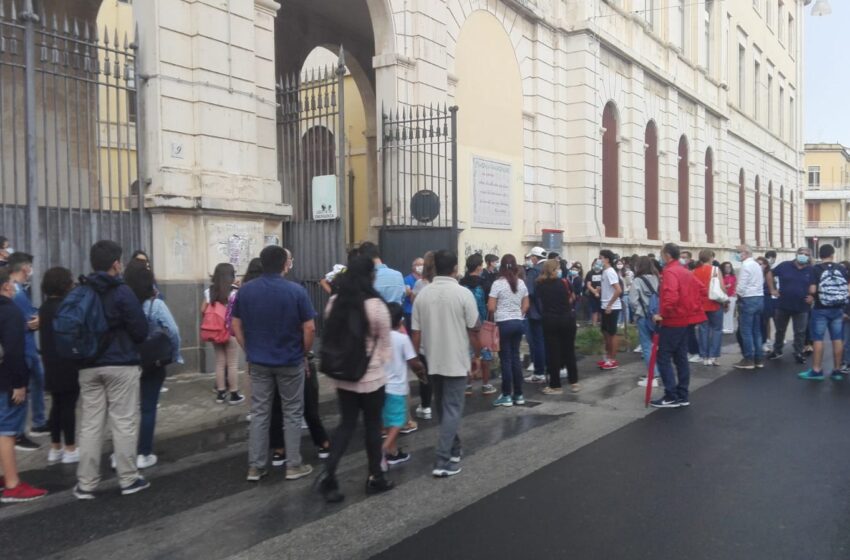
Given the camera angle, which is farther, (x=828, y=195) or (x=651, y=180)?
(x=828, y=195)

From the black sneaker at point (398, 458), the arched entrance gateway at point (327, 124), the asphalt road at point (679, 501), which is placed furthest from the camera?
the arched entrance gateway at point (327, 124)

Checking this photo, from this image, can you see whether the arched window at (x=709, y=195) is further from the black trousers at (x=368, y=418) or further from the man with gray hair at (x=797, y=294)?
the black trousers at (x=368, y=418)

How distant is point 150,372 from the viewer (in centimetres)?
593

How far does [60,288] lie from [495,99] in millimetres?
12699

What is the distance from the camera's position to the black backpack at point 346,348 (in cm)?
516

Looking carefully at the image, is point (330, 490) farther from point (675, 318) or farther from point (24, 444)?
point (675, 318)

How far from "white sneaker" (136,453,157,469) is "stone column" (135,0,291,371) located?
3.42 meters

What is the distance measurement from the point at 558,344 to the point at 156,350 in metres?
5.08

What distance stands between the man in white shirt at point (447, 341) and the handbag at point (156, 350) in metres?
2.02

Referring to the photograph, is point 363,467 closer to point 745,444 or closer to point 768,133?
point 745,444

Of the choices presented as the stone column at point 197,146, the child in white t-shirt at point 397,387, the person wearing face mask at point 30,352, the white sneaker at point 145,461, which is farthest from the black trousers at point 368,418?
the stone column at point 197,146

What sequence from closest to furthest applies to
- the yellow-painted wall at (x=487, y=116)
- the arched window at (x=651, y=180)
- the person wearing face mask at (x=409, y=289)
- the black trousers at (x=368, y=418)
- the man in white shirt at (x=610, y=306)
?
1. the black trousers at (x=368, y=418)
2. the person wearing face mask at (x=409, y=289)
3. the man in white shirt at (x=610, y=306)
4. the yellow-painted wall at (x=487, y=116)
5. the arched window at (x=651, y=180)

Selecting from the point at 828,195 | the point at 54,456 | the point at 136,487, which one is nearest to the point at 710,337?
the point at 136,487

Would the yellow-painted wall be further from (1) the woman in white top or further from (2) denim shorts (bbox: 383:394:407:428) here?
(2) denim shorts (bbox: 383:394:407:428)
